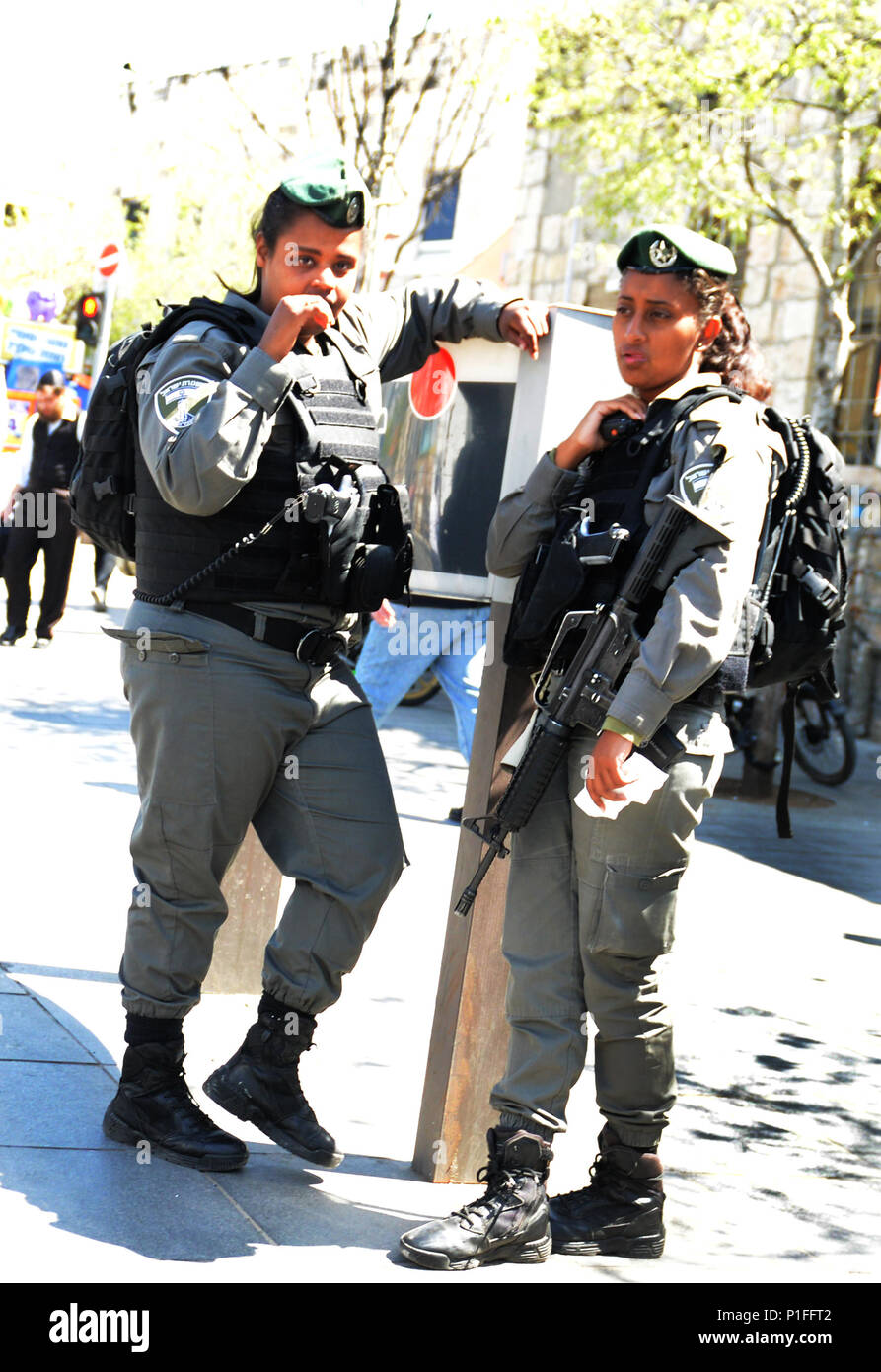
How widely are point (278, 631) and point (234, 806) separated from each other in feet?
1.29

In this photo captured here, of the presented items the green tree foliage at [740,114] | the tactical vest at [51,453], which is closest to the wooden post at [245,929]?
the tactical vest at [51,453]

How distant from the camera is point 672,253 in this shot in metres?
3.31

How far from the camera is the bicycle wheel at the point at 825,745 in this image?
11398 mm

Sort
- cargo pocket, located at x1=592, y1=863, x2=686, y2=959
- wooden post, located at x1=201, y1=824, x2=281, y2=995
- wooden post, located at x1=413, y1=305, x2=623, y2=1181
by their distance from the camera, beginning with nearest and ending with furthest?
cargo pocket, located at x1=592, y1=863, x2=686, y2=959
wooden post, located at x1=413, y1=305, x2=623, y2=1181
wooden post, located at x1=201, y1=824, x2=281, y2=995

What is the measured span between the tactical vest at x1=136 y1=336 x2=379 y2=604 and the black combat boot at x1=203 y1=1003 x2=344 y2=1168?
37.1 inches

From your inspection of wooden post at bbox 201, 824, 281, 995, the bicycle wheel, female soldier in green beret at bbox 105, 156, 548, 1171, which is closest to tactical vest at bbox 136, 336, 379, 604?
female soldier in green beret at bbox 105, 156, 548, 1171

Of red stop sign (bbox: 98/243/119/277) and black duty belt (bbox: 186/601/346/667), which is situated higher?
red stop sign (bbox: 98/243/119/277)

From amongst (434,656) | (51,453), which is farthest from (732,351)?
(51,453)

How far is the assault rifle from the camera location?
3.17 metres

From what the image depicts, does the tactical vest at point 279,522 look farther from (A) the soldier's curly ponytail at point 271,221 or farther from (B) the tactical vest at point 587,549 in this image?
(B) the tactical vest at point 587,549

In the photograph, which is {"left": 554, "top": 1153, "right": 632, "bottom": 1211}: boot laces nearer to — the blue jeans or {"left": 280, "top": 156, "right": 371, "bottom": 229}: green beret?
{"left": 280, "top": 156, "right": 371, "bottom": 229}: green beret

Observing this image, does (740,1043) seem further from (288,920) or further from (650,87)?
(650,87)

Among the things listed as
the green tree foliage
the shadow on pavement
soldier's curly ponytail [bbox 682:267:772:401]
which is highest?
the green tree foliage

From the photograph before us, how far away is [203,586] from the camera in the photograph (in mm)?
3568
